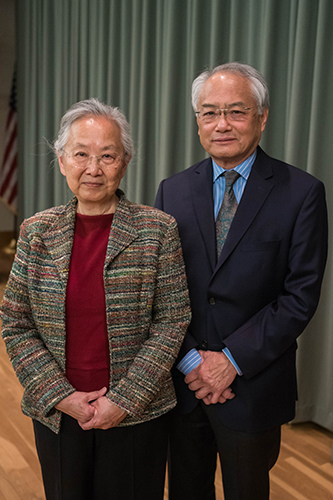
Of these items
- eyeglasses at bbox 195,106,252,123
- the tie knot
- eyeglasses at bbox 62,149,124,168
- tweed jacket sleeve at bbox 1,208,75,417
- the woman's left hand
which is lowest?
the woman's left hand

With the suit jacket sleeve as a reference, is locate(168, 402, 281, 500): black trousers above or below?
below

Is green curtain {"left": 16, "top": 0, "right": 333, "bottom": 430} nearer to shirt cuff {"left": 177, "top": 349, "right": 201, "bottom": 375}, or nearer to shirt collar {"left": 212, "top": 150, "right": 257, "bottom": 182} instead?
shirt collar {"left": 212, "top": 150, "right": 257, "bottom": 182}

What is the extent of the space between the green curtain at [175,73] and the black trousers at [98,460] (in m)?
0.87

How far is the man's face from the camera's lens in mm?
1372

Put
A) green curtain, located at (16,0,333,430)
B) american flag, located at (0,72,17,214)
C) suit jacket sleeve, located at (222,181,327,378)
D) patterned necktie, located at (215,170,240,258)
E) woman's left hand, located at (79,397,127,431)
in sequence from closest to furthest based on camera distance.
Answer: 1. woman's left hand, located at (79,397,127,431)
2. suit jacket sleeve, located at (222,181,327,378)
3. patterned necktie, located at (215,170,240,258)
4. green curtain, located at (16,0,333,430)
5. american flag, located at (0,72,17,214)

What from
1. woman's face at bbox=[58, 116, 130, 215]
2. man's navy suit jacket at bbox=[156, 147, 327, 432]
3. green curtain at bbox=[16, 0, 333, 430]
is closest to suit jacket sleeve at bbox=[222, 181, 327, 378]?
man's navy suit jacket at bbox=[156, 147, 327, 432]

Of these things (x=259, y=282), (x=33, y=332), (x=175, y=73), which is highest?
(x=175, y=73)

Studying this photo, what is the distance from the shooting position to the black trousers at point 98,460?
1279 millimetres

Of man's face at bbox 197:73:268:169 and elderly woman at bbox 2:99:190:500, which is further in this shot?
man's face at bbox 197:73:268:169

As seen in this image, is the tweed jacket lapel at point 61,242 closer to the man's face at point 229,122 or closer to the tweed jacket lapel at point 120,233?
the tweed jacket lapel at point 120,233

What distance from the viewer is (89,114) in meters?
1.26

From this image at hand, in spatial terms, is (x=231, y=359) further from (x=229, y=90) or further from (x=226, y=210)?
(x=229, y=90)

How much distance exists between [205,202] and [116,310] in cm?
46

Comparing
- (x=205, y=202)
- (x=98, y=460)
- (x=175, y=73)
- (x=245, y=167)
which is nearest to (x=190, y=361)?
(x=98, y=460)
